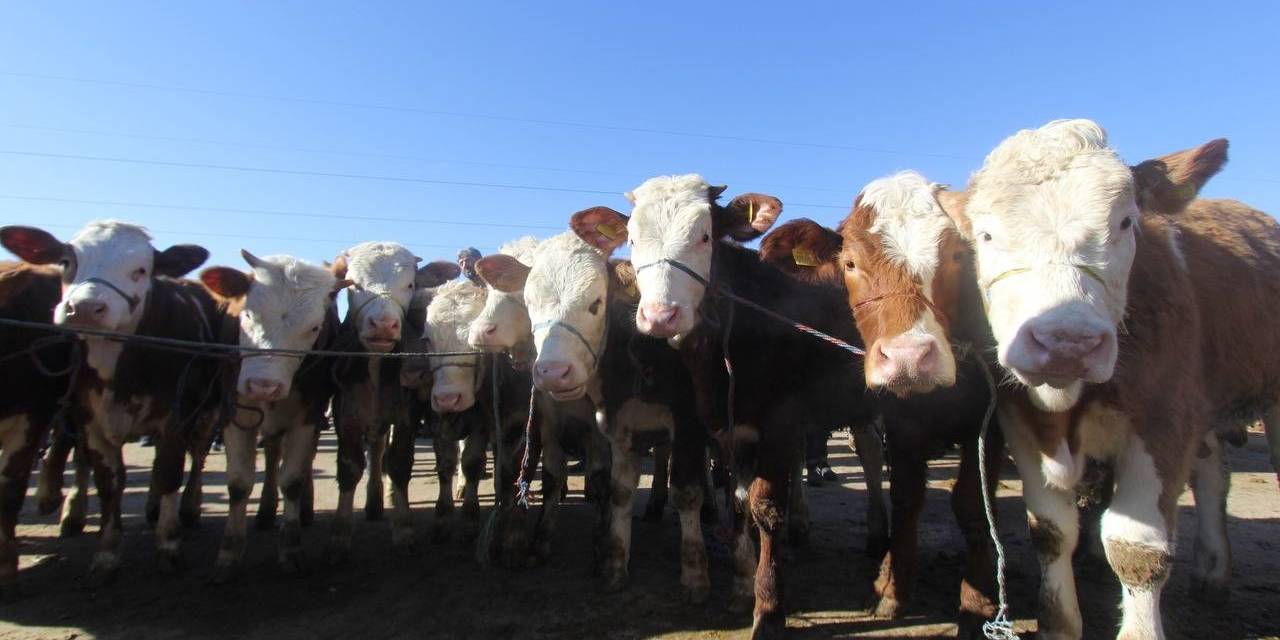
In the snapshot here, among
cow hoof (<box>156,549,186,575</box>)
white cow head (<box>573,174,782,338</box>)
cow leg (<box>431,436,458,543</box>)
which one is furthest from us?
cow leg (<box>431,436,458,543</box>)

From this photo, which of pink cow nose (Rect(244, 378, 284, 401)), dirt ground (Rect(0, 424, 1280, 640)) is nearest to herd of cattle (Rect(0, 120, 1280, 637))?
Answer: pink cow nose (Rect(244, 378, 284, 401))

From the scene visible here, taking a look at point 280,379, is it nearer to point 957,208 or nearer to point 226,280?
point 226,280

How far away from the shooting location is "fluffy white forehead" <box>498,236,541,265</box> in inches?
255

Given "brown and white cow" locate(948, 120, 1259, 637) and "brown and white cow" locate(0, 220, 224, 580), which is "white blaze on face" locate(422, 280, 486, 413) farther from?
"brown and white cow" locate(948, 120, 1259, 637)

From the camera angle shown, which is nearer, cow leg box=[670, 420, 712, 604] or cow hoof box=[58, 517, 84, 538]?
cow leg box=[670, 420, 712, 604]

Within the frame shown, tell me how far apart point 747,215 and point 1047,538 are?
8.78ft

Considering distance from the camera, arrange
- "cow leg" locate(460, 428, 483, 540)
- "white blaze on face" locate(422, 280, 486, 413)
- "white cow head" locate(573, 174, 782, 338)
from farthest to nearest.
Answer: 1. "cow leg" locate(460, 428, 483, 540)
2. "white blaze on face" locate(422, 280, 486, 413)
3. "white cow head" locate(573, 174, 782, 338)

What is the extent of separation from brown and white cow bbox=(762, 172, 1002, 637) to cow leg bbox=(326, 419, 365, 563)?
4.40 meters

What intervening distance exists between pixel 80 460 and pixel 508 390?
4.98 m

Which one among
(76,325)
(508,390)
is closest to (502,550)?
(508,390)

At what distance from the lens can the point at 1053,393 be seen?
10.3 feet

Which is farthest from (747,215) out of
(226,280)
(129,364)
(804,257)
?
(129,364)

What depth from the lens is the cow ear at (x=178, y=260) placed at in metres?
6.05

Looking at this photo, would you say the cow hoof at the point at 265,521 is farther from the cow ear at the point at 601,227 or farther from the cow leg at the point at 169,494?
the cow ear at the point at 601,227
